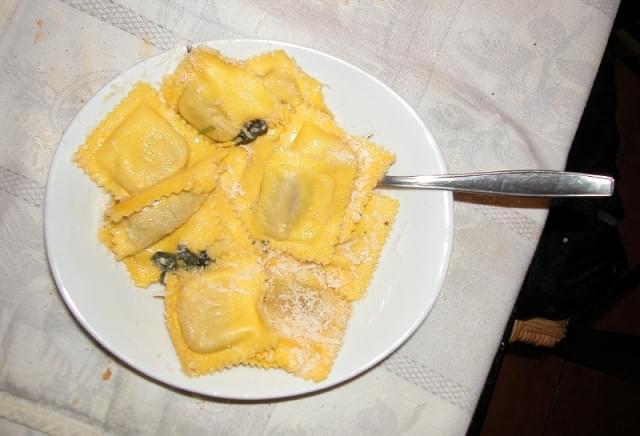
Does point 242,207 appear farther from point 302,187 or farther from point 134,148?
point 134,148

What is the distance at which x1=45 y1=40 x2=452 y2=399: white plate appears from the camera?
5.30 ft

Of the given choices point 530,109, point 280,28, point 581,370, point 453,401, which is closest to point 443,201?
point 530,109

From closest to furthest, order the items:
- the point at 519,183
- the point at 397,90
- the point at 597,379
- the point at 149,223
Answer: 1. the point at 149,223
2. the point at 519,183
3. the point at 397,90
4. the point at 597,379

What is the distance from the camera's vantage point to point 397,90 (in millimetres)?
1959

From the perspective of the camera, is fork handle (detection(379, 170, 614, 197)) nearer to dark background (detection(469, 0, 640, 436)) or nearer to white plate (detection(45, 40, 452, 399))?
white plate (detection(45, 40, 452, 399))

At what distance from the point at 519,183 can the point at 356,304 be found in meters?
0.66

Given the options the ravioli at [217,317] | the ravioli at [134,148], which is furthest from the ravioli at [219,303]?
the ravioli at [134,148]

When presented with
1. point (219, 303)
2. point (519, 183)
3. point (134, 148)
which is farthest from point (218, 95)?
point (519, 183)

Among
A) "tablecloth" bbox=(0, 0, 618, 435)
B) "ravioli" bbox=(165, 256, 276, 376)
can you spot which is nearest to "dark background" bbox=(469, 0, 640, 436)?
"tablecloth" bbox=(0, 0, 618, 435)

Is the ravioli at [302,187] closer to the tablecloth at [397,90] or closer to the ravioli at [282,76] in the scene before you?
the ravioli at [282,76]

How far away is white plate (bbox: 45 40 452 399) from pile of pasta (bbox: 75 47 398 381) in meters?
0.04

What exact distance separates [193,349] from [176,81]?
32.5 inches

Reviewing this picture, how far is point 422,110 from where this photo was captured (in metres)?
1.95

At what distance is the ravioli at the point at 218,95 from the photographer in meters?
1.63
